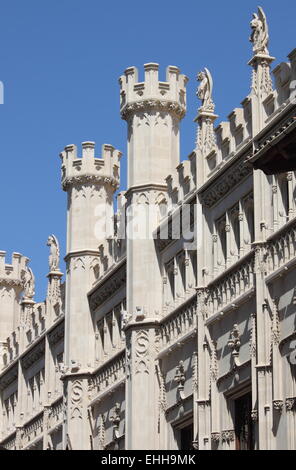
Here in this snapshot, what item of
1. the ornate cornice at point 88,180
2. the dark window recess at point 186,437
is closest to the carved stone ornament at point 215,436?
the dark window recess at point 186,437

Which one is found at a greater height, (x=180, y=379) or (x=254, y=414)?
(x=180, y=379)

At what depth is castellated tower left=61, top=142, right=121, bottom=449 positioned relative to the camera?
51.8 meters

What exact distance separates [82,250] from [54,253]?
6.53 metres

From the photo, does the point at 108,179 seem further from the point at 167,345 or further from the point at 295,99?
the point at 295,99

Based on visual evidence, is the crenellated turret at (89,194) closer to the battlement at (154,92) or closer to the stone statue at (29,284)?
the battlement at (154,92)

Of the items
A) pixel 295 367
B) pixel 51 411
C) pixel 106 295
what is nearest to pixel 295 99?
pixel 295 367

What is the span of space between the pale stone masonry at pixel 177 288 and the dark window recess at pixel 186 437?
9cm

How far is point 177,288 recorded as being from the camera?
1758 inches

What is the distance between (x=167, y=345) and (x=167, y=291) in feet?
6.36

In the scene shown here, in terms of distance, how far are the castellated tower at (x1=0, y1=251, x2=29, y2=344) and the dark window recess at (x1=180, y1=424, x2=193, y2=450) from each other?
26871 millimetres

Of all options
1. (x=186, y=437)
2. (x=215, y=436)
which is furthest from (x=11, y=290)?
(x=215, y=436)

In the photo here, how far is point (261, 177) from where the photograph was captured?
127 feet

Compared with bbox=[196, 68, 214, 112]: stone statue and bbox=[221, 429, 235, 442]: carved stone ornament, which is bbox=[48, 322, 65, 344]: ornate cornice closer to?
bbox=[196, 68, 214, 112]: stone statue

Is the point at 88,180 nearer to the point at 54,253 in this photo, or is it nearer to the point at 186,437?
the point at 54,253
